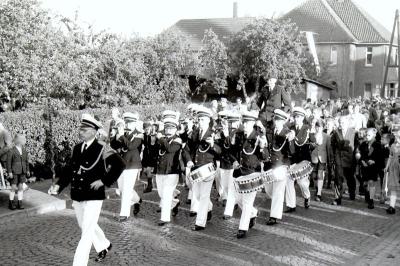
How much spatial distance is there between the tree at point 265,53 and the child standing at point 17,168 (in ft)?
83.3

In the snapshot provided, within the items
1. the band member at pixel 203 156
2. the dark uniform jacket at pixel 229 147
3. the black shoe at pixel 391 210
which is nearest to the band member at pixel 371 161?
the black shoe at pixel 391 210

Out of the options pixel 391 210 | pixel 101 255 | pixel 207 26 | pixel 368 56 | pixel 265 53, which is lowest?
pixel 101 255

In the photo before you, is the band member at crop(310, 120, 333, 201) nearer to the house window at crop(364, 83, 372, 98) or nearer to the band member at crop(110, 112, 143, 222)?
the band member at crop(110, 112, 143, 222)

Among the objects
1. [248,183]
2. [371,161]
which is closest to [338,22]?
[371,161]

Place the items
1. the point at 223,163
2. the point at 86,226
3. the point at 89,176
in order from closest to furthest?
the point at 86,226, the point at 89,176, the point at 223,163

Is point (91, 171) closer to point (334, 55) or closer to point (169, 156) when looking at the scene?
point (169, 156)

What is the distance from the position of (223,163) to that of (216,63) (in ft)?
81.2

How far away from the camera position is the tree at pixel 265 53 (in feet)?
121

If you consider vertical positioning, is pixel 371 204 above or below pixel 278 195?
below

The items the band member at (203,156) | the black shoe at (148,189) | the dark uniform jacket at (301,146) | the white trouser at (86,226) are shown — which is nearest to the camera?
the white trouser at (86,226)

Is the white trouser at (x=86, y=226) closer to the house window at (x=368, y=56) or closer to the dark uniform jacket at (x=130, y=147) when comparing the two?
the dark uniform jacket at (x=130, y=147)

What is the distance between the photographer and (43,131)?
667 inches

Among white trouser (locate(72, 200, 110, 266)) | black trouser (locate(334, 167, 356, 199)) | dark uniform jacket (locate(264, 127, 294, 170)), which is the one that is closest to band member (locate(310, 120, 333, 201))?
black trouser (locate(334, 167, 356, 199))

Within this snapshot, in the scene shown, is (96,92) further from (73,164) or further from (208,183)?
(73,164)
